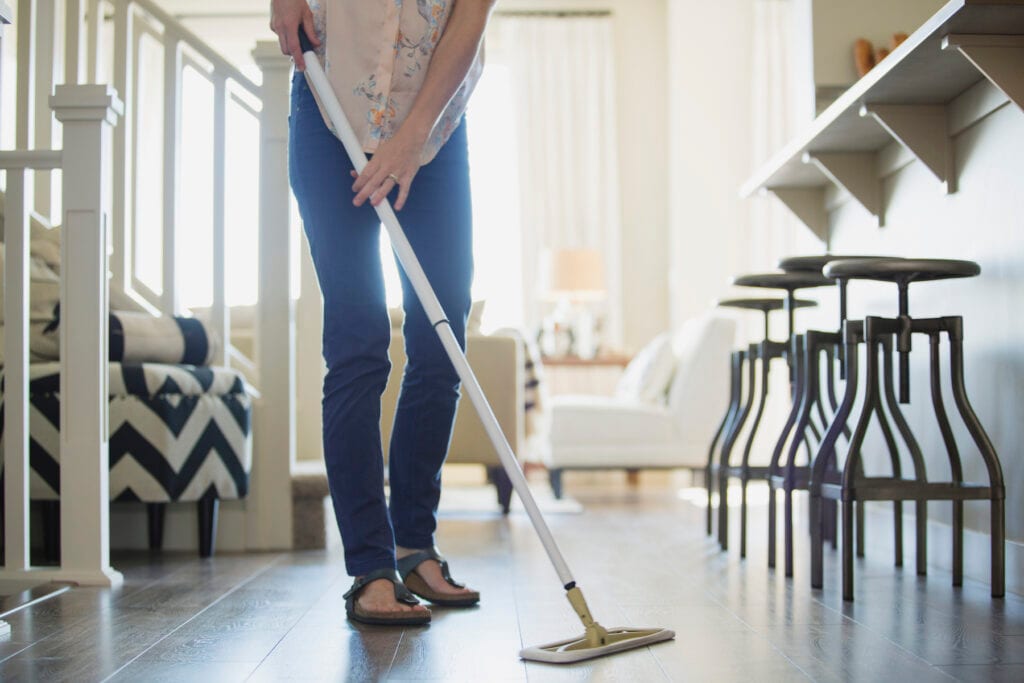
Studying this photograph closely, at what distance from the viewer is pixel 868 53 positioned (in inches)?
121

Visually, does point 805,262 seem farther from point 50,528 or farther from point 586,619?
point 50,528

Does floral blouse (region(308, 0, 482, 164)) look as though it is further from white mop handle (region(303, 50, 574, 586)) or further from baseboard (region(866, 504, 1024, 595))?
baseboard (region(866, 504, 1024, 595))

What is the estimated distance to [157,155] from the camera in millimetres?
6449

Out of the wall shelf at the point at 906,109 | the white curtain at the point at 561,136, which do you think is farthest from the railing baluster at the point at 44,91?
the white curtain at the point at 561,136

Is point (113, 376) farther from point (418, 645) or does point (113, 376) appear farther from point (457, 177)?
point (418, 645)

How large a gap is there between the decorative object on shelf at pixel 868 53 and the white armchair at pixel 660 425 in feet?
4.53

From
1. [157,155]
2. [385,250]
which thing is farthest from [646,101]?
[157,155]

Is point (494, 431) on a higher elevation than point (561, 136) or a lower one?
lower

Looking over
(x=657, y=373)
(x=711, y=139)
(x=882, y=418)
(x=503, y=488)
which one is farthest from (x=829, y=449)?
(x=711, y=139)

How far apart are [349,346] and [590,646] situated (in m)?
0.54

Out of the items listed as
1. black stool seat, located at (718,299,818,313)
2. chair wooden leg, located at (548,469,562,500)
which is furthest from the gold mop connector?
chair wooden leg, located at (548,469,562,500)

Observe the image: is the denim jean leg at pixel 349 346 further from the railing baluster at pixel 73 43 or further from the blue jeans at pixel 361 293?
the railing baluster at pixel 73 43

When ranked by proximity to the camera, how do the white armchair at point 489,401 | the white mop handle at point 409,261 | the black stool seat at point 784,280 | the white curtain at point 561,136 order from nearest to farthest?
the white mop handle at point 409,261, the black stool seat at point 784,280, the white armchair at point 489,401, the white curtain at point 561,136

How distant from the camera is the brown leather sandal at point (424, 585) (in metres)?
1.68
